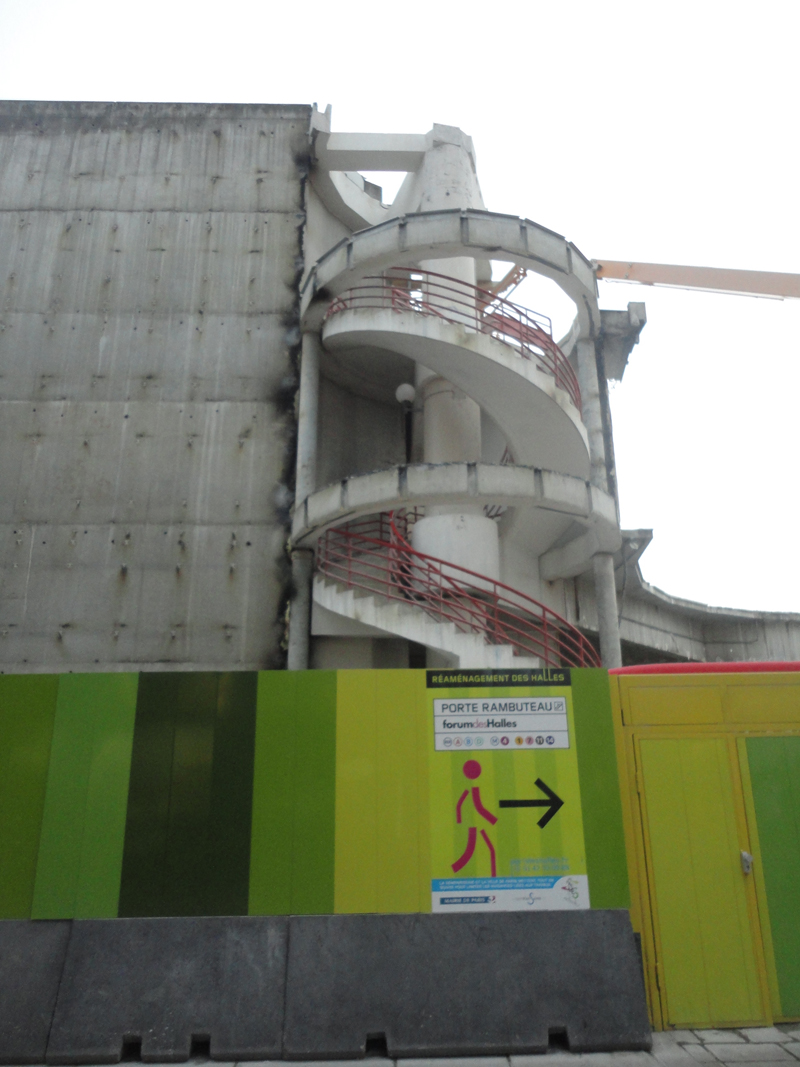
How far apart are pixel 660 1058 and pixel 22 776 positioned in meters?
4.83

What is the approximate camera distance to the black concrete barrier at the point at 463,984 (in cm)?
468

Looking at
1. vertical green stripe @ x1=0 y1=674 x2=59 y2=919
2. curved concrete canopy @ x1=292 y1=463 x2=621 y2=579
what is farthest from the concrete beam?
vertical green stripe @ x1=0 y1=674 x2=59 y2=919

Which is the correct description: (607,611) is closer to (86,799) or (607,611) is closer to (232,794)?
(232,794)

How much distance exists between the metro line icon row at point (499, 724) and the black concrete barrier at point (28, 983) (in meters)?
3.02

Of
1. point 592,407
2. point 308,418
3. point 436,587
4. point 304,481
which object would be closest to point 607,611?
point 436,587

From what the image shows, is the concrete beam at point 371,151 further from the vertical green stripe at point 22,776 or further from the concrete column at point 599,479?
the vertical green stripe at point 22,776

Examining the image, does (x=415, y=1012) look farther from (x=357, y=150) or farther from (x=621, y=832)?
(x=357, y=150)

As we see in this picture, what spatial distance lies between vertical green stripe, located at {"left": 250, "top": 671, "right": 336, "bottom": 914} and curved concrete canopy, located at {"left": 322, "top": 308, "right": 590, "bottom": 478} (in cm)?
803

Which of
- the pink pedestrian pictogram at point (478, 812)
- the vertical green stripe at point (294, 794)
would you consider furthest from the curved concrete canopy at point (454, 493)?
the pink pedestrian pictogram at point (478, 812)

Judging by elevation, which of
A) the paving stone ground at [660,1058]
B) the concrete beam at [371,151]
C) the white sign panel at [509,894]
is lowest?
the paving stone ground at [660,1058]

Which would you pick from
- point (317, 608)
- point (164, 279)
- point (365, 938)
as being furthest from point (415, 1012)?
point (164, 279)

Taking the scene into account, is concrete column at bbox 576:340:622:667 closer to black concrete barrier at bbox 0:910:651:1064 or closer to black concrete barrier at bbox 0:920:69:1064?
black concrete barrier at bbox 0:910:651:1064

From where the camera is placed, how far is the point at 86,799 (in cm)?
521

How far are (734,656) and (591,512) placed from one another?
33.2 ft
